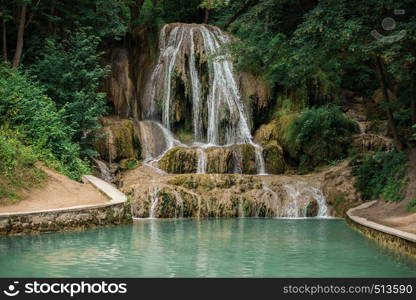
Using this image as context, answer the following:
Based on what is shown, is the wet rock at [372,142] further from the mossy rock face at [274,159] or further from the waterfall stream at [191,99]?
the waterfall stream at [191,99]

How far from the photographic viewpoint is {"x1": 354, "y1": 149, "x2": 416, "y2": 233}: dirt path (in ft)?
37.7

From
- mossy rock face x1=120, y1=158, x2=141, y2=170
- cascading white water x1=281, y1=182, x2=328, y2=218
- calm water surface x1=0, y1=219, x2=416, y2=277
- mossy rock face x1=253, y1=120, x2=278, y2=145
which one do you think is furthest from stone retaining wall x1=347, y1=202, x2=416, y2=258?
mossy rock face x1=253, y1=120, x2=278, y2=145

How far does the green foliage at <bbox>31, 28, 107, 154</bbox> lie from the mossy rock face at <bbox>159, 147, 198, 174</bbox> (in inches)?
126

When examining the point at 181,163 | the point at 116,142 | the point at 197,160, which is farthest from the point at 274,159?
the point at 116,142

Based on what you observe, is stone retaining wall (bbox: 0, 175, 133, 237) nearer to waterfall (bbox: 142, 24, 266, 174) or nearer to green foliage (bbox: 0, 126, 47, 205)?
green foliage (bbox: 0, 126, 47, 205)

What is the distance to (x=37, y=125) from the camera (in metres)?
16.7

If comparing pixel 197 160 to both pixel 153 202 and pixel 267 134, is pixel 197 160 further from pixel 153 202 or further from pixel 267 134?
pixel 267 134

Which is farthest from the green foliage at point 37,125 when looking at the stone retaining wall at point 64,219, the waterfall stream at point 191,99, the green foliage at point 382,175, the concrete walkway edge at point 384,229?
the green foliage at point 382,175

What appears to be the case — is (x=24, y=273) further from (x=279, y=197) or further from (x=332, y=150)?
(x=332, y=150)

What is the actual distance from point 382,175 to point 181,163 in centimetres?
774

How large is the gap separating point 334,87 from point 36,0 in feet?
51.0

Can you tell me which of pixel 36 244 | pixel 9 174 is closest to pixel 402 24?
pixel 36 244

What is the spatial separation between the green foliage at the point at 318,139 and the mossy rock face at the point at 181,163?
16.1 feet

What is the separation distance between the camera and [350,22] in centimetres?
1237
